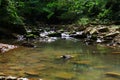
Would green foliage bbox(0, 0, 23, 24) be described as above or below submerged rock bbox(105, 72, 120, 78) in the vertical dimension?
above

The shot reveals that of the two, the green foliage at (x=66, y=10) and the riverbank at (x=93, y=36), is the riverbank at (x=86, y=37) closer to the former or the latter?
the riverbank at (x=93, y=36)

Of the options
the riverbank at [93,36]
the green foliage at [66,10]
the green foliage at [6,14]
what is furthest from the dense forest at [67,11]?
the green foliage at [6,14]

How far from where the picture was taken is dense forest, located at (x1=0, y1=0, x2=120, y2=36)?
957 inches

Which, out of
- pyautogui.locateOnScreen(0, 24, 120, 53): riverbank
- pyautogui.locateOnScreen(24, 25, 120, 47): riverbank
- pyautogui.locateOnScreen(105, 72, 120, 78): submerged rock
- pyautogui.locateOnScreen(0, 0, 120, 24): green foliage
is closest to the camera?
pyautogui.locateOnScreen(105, 72, 120, 78): submerged rock

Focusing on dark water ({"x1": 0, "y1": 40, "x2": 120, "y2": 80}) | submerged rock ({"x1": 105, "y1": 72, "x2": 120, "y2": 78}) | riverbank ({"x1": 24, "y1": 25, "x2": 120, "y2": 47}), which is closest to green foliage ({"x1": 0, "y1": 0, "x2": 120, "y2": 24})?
riverbank ({"x1": 24, "y1": 25, "x2": 120, "y2": 47})

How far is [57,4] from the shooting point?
1204 inches

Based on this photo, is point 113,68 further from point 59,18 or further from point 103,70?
point 59,18

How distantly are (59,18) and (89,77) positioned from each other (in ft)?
69.9

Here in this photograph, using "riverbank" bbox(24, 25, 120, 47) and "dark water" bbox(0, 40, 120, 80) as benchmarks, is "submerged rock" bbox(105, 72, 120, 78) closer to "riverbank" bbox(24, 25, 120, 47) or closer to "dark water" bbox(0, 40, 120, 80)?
"dark water" bbox(0, 40, 120, 80)

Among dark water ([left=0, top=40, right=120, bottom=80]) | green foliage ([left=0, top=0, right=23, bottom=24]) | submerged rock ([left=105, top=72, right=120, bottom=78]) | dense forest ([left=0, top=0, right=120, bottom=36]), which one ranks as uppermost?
dense forest ([left=0, top=0, right=120, bottom=36])

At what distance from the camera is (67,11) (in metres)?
29.8

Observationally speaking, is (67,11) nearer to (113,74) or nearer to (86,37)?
(86,37)

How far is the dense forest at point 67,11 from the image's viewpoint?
79.7ft

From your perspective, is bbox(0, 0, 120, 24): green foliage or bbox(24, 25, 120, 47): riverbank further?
bbox(0, 0, 120, 24): green foliage
